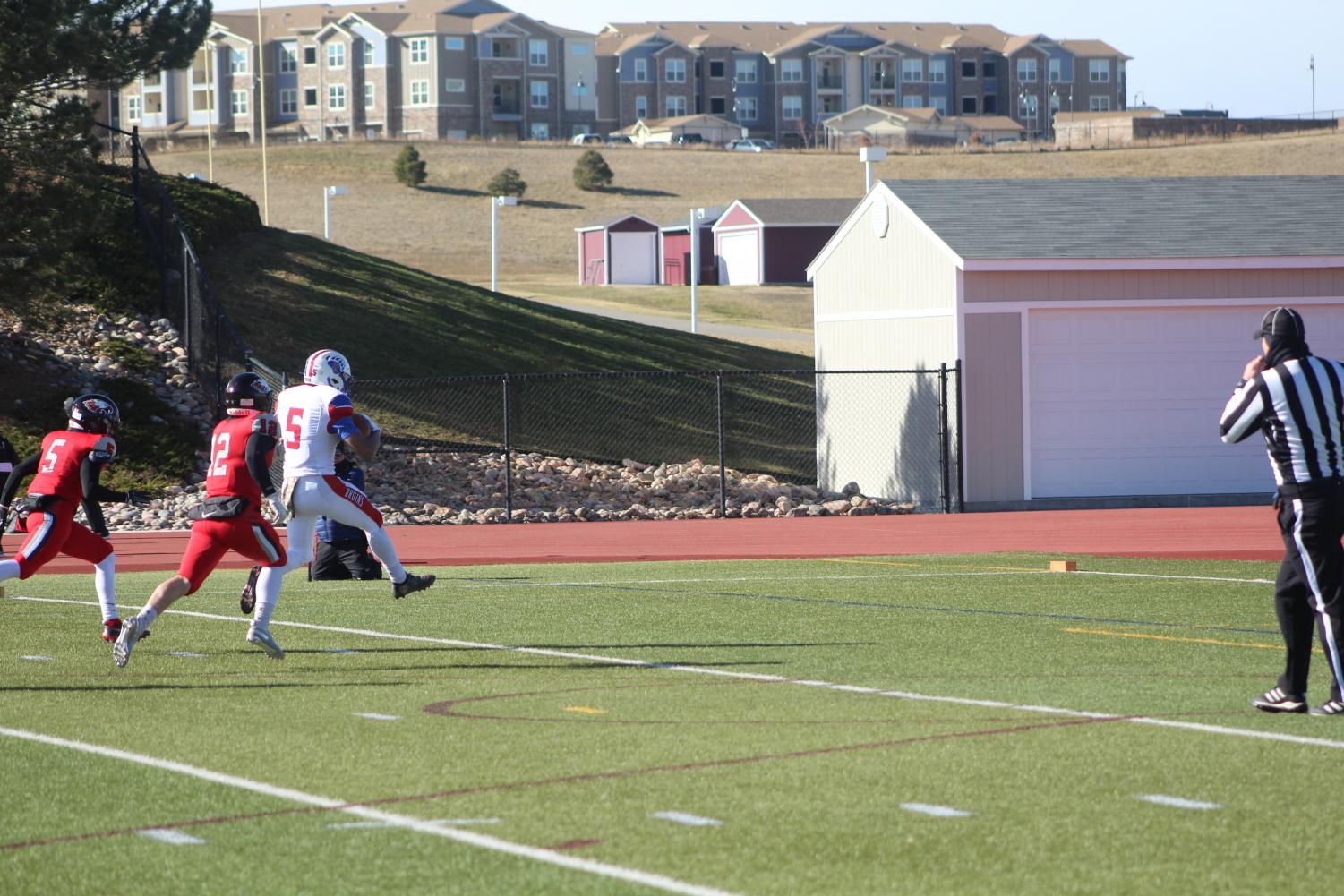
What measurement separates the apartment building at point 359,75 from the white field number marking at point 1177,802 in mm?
122651

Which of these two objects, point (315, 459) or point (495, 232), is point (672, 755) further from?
point (495, 232)

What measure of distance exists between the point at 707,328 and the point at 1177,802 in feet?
182

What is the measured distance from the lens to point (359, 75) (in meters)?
127

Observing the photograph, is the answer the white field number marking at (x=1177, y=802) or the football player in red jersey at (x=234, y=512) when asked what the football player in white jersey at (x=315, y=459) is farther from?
the white field number marking at (x=1177, y=802)

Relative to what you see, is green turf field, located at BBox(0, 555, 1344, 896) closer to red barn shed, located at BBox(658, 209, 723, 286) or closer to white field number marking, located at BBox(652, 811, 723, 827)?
white field number marking, located at BBox(652, 811, 723, 827)

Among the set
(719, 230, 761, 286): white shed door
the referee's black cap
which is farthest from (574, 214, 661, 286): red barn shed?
the referee's black cap

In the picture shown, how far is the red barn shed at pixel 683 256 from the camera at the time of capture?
8238 centimetres

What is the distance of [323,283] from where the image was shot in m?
38.4

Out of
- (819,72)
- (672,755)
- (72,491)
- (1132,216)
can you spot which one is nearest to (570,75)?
(819,72)

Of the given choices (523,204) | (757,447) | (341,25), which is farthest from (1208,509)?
(341,25)

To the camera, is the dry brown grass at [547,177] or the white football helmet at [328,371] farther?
the dry brown grass at [547,177]

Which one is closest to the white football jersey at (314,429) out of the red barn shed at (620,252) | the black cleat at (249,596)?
the black cleat at (249,596)

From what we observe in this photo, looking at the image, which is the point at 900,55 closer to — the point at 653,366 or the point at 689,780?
the point at 653,366

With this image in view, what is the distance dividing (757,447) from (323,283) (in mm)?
10798
